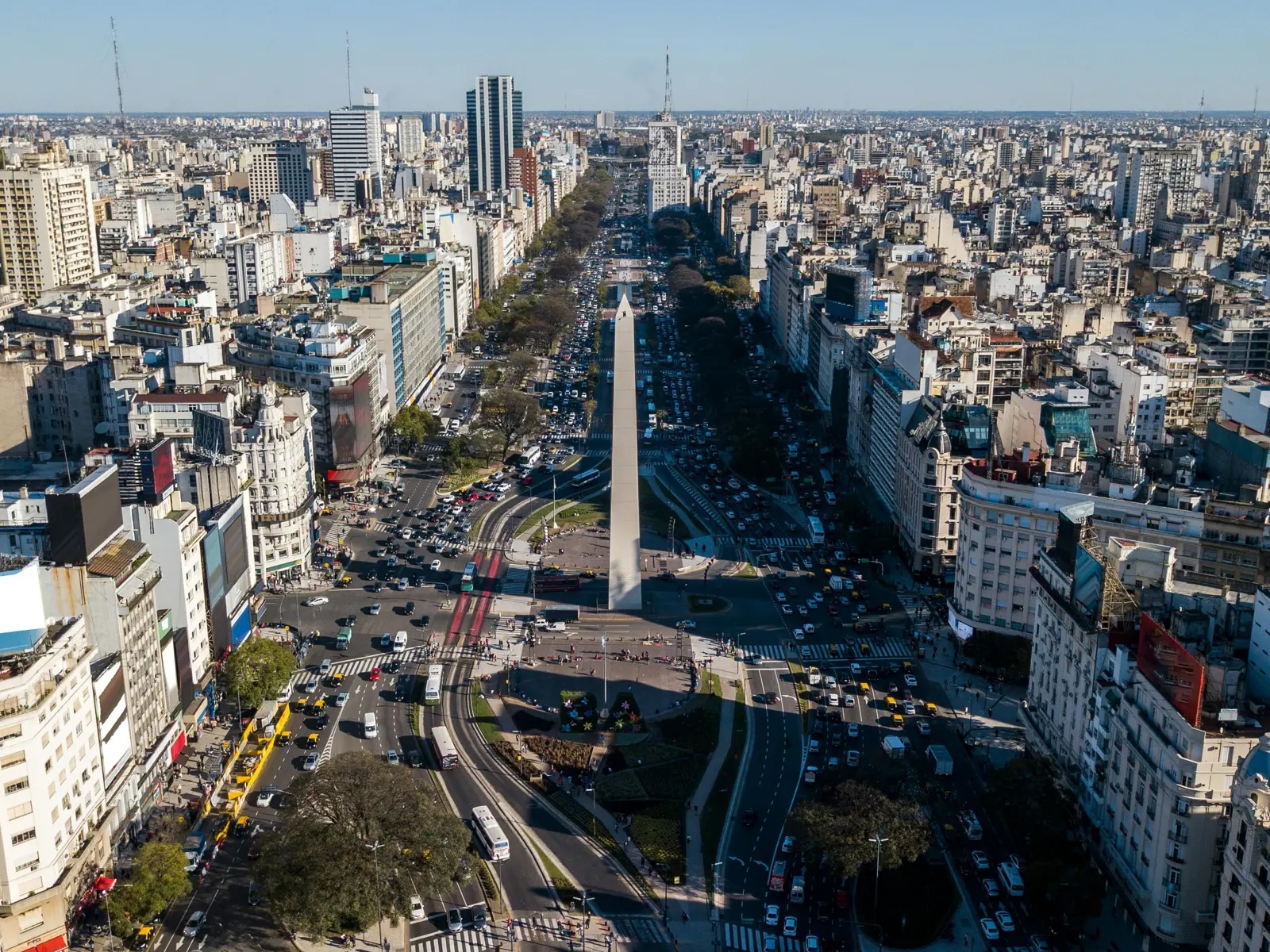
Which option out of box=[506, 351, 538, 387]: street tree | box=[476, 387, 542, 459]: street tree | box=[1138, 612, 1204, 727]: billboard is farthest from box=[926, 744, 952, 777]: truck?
box=[506, 351, 538, 387]: street tree

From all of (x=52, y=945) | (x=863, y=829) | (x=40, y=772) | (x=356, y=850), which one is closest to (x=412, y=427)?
(x=356, y=850)

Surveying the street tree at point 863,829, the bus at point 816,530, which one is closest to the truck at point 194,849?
the street tree at point 863,829

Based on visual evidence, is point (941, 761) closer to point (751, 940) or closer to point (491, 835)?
point (751, 940)

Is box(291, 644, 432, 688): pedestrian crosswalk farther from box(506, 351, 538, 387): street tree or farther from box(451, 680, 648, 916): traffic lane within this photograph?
box(506, 351, 538, 387): street tree

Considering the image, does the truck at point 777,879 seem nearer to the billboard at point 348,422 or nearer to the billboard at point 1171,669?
the billboard at point 1171,669

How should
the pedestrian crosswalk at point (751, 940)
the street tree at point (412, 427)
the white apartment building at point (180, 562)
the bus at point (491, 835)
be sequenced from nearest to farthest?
1. the pedestrian crosswalk at point (751, 940)
2. the bus at point (491, 835)
3. the white apartment building at point (180, 562)
4. the street tree at point (412, 427)
